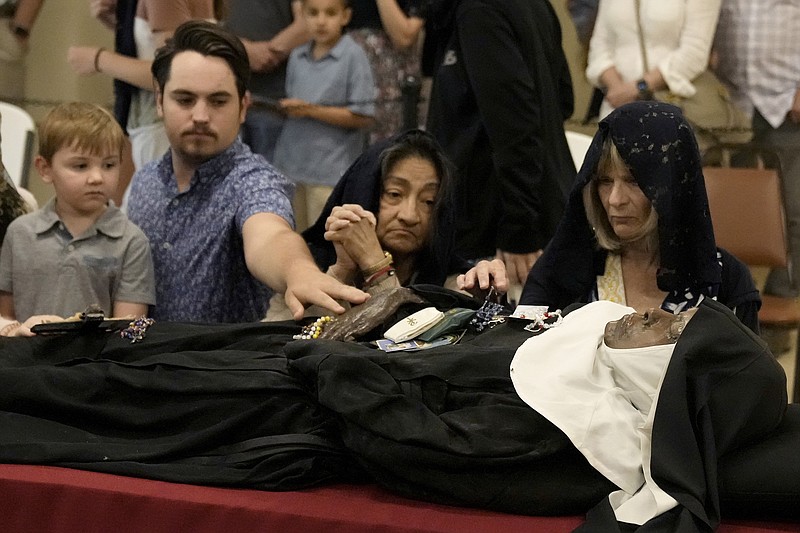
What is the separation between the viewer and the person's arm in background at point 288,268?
235cm

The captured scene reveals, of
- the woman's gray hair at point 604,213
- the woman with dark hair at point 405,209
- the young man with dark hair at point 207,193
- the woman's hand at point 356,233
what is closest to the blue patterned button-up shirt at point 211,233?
the young man with dark hair at point 207,193

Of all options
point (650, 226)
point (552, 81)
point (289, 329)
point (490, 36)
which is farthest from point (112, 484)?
point (552, 81)

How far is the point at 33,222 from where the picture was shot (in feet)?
9.27

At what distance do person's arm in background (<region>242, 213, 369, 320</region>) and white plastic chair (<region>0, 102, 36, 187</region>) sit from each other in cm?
Result: 197

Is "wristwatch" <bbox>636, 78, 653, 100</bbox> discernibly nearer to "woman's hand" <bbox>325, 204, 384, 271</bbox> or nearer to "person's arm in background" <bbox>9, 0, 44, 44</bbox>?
"woman's hand" <bbox>325, 204, 384, 271</bbox>

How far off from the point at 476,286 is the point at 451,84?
1.22 metres

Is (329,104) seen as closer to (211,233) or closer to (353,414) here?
(211,233)

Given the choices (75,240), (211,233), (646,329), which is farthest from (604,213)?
(75,240)

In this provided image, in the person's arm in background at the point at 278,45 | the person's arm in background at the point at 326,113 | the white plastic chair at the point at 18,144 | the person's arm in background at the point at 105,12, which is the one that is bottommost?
the white plastic chair at the point at 18,144

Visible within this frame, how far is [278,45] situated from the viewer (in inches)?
183

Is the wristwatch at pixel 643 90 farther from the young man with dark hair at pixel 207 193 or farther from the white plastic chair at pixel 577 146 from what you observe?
the young man with dark hair at pixel 207 193

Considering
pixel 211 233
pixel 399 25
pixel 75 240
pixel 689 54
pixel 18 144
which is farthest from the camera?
pixel 18 144

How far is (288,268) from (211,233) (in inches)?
18.7

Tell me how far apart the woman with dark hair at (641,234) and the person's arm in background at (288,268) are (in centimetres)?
34
